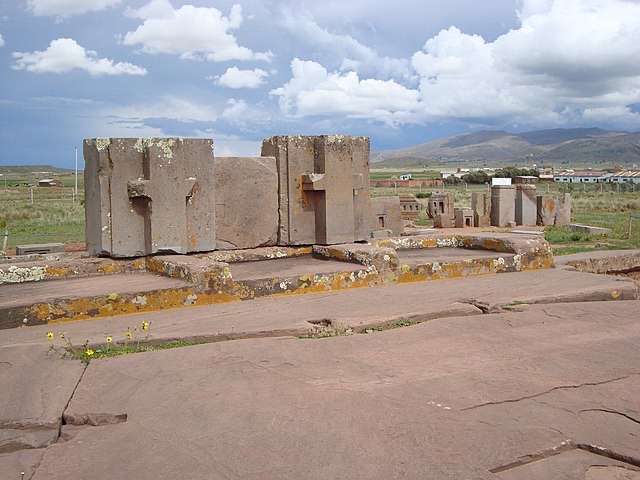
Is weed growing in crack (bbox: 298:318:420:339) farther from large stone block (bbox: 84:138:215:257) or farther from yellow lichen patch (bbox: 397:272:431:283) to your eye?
large stone block (bbox: 84:138:215:257)

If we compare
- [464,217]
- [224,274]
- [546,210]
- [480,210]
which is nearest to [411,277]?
[224,274]

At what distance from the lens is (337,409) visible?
3.27m

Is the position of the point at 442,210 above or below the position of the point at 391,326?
above

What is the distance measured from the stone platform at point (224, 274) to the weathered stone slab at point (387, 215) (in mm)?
10056

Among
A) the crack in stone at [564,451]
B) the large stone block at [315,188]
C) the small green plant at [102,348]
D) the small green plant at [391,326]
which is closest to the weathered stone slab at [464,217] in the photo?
the large stone block at [315,188]

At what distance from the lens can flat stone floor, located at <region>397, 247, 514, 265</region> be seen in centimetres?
770

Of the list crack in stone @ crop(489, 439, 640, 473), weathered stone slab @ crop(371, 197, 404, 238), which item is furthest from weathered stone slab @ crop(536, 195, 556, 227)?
crack in stone @ crop(489, 439, 640, 473)

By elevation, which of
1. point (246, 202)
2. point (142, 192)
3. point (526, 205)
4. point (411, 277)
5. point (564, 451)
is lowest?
point (564, 451)

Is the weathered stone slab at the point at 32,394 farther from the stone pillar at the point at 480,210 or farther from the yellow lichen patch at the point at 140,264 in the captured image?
the stone pillar at the point at 480,210

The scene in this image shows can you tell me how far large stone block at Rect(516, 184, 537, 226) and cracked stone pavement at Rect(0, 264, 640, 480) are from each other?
2000cm

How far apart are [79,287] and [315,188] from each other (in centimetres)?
307

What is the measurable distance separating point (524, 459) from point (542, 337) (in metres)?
2.07

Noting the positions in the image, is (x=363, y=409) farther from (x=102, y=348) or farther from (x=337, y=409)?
(x=102, y=348)

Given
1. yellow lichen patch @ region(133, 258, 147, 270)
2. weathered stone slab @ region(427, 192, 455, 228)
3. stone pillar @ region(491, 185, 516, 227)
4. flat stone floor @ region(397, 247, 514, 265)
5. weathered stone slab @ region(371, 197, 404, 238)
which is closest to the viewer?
yellow lichen patch @ region(133, 258, 147, 270)
